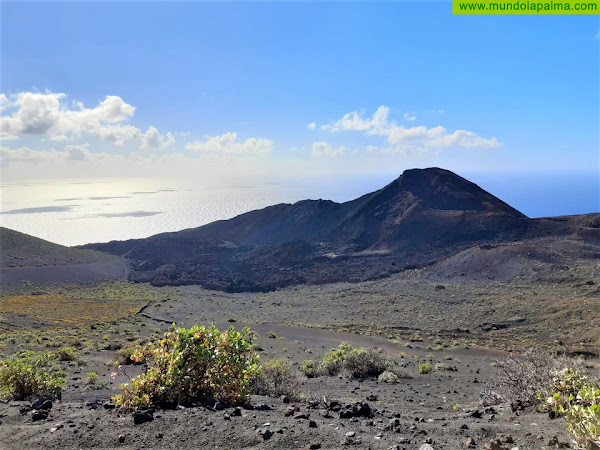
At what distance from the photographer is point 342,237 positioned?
63906mm

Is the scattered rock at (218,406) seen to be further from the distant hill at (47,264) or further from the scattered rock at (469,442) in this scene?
the distant hill at (47,264)

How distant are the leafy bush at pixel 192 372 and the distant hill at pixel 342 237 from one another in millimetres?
39042

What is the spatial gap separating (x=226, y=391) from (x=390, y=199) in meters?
64.0

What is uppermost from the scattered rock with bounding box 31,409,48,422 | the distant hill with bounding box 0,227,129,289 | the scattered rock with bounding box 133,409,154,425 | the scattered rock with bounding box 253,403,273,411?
the scattered rock with bounding box 133,409,154,425

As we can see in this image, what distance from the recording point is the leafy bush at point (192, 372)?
16.2 feet

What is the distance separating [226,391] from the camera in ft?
17.4

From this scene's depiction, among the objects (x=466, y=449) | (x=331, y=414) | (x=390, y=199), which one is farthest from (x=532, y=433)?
(x=390, y=199)

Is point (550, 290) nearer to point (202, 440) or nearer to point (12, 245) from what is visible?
point (202, 440)

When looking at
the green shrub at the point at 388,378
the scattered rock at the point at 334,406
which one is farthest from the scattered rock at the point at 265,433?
the green shrub at the point at 388,378

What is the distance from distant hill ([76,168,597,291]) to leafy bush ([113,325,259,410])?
39.0 metres

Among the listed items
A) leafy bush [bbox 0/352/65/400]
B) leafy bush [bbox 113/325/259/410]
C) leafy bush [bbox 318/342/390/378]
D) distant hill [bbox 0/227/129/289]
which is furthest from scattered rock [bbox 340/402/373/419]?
distant hill [bbox 0/227/129/289]

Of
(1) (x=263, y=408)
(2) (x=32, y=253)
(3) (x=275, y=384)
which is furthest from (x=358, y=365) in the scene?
(2) (x=32, y=253)

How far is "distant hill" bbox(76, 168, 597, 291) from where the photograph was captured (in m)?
48.8

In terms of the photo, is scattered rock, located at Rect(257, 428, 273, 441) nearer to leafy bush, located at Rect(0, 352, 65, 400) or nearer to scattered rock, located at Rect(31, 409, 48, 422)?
scattered rock, located at Rect(31, 409, 48, 422)
